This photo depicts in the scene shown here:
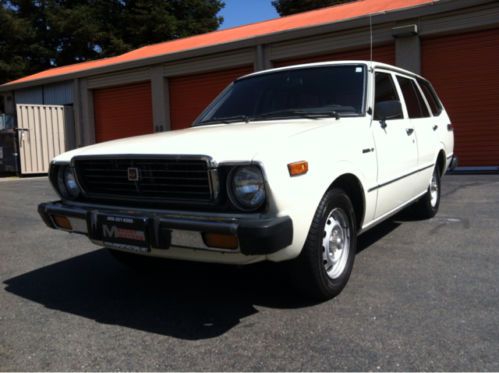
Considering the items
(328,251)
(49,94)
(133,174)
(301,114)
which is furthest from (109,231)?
(49,94)

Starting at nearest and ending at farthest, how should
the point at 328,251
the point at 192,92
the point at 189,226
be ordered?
the point at 189,226 → the point at 328,251 → the point at 192,92

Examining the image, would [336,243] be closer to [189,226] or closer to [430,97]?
[189,226]

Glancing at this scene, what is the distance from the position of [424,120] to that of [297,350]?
3.32 metres

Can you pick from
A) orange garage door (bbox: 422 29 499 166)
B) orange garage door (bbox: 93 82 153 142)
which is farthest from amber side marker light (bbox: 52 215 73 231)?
orange garage door (bbox: 93 82 153 142)

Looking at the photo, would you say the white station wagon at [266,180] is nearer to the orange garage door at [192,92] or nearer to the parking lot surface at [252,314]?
the parking lot surface at [252,314]

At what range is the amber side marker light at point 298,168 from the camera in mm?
2621

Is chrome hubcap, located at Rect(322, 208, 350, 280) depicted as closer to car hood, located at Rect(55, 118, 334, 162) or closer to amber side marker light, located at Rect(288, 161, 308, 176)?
amber side marker light, located at Rect(288, 161, 308, 176)

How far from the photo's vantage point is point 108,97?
55.2 feet

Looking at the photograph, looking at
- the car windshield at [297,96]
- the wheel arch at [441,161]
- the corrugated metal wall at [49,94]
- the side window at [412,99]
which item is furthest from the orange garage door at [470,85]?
the corrugated metal wall at [49,94]

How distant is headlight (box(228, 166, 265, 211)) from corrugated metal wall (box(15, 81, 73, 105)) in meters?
16.8

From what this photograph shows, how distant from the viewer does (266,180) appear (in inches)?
98.7

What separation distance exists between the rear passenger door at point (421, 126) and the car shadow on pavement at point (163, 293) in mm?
1950

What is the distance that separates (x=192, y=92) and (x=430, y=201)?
1017 centimetres

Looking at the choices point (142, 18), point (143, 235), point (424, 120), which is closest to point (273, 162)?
point (143, 235)
